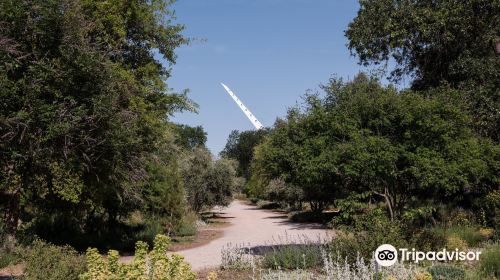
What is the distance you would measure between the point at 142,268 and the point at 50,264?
7.63 ft

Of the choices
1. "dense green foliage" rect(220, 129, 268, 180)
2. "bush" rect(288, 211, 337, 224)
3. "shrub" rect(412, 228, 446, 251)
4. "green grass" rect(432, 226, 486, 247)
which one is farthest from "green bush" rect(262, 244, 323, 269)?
"dense green foliage" rect(220, 129, 268, 180)

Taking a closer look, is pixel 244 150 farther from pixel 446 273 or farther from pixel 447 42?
pixel 446 273

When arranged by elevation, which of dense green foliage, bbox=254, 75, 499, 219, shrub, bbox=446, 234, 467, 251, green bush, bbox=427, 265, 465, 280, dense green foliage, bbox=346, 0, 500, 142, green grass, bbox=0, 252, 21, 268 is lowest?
green grass, bbox=0, 252, 21, 268

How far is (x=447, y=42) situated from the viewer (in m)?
20.9

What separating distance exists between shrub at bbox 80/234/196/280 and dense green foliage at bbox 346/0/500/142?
1567cm

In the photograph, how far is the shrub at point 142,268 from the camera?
247 inches

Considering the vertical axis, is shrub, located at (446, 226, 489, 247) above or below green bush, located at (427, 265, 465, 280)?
above


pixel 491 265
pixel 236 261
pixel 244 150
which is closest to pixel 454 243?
pixel 491 265

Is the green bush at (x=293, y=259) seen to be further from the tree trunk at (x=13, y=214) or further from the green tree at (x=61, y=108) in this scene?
the tree trunk at (x=13, y=214)

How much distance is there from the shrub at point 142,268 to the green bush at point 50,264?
0.91 meters

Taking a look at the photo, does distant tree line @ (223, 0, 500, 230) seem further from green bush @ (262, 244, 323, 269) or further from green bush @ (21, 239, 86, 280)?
green bush @ (21, 239, 86, 280)

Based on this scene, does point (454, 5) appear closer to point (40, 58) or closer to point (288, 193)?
point (40, 58)

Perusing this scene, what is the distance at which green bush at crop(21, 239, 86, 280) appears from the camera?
7699mm

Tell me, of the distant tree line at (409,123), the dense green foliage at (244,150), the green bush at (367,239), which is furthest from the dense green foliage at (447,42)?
the dense green foliage at (244,150)
